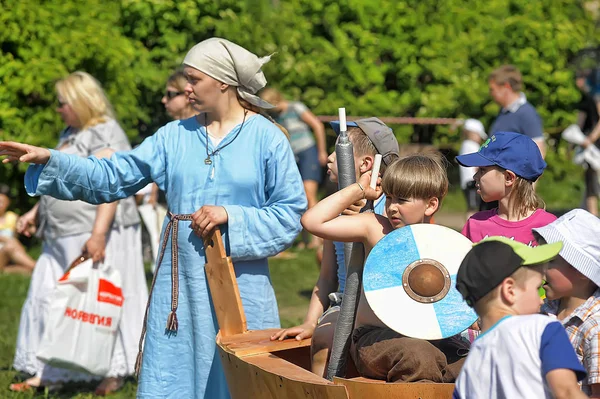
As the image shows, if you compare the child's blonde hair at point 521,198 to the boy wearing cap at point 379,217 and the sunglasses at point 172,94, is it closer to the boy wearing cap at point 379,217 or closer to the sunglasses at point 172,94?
the boy wearing cap at point 379,217

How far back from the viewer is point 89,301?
602cm

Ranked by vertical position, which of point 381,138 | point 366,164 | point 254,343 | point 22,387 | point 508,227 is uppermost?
point 381,138

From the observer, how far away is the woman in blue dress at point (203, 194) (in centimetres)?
445

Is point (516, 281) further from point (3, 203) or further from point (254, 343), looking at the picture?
point (3, 203)

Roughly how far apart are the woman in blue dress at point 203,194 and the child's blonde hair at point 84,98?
1658 millimetres

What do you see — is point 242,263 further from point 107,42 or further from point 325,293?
point 107,42

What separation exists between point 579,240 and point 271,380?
1.06 meters

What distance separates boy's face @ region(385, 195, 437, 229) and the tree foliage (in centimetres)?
668

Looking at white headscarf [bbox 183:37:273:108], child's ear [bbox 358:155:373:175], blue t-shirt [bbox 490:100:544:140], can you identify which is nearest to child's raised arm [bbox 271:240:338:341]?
child's ear [bbox 358:155:373:175]

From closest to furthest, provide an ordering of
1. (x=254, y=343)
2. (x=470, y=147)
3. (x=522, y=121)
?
(x=254, y=343), (x=522, y=121), (x=470, y=147)

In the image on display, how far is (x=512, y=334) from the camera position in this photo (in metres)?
2.75

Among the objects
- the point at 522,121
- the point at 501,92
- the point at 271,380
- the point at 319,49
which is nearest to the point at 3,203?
the point at 319,49

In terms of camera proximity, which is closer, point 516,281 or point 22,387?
point 516,281

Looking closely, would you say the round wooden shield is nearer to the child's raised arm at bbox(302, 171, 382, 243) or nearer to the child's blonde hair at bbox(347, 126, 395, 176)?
the child's raised arm at bbox(302, 171, 382, 243)
